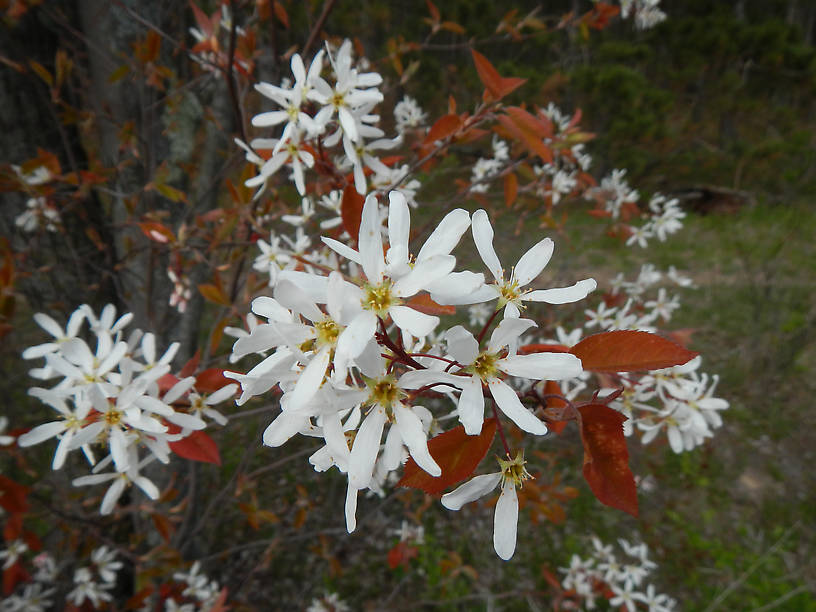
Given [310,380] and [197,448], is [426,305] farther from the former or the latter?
[197,448]

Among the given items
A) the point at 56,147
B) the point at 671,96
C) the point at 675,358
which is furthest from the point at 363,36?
the point at 675,358

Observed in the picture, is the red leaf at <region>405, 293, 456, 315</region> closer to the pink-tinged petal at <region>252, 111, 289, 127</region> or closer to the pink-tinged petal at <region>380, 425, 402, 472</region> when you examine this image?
the pink-tinged petal at <region>380, 425, 402, 472</region>

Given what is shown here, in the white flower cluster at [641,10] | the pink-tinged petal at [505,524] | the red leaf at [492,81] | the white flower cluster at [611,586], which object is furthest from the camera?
the white flower cluster at [641,10]

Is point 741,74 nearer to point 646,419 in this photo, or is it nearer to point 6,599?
point 646,419

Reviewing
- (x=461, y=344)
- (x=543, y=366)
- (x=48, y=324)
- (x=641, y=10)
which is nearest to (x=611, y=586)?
(x=543, y=366)

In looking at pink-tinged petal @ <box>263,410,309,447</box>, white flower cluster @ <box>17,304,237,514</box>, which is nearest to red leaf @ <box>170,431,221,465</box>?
white flower cluster @ <box>17,304,237,514</box>

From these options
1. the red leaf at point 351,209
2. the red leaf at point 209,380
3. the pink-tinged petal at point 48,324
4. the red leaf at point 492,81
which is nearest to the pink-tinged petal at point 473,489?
the red leaf at point 351,209

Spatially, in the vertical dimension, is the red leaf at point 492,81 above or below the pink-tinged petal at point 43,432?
above

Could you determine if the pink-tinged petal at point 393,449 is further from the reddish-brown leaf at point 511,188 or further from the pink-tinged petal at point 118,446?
the reddish-brown leaf at point 511,188
